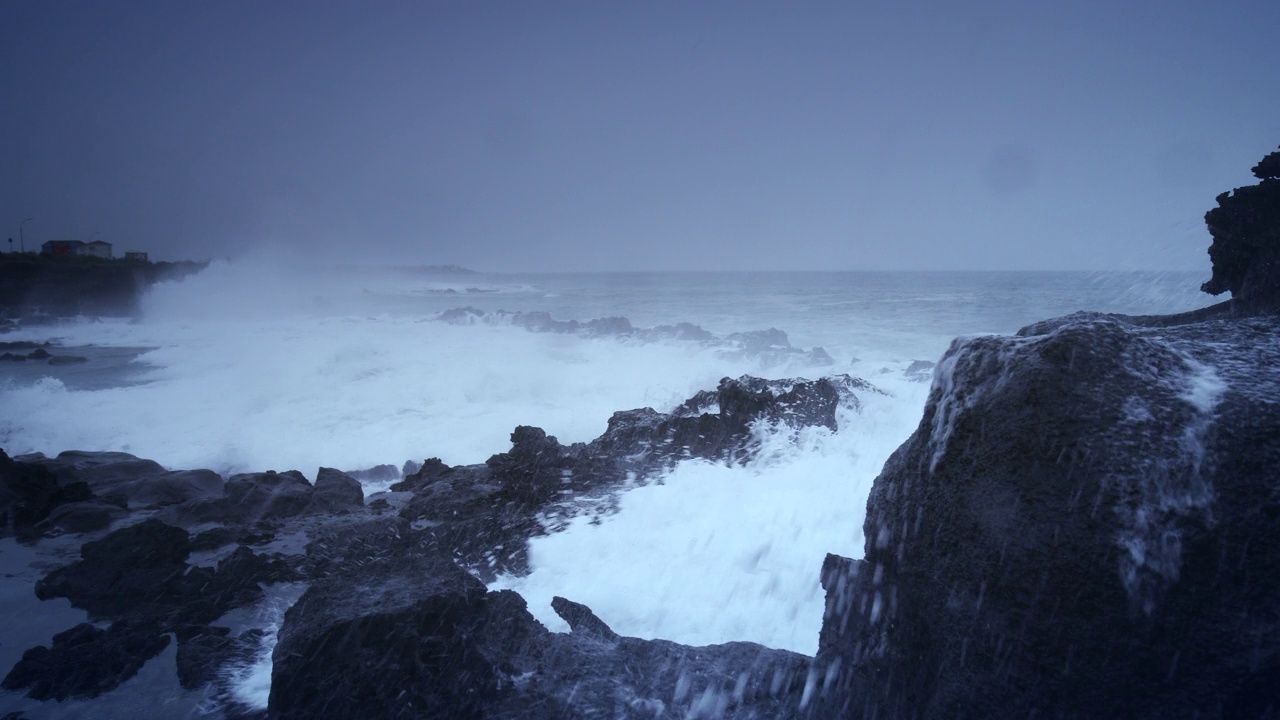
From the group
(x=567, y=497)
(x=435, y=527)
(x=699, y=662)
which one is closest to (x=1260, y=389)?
(x=699, y=662)

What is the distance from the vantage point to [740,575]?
4504mm

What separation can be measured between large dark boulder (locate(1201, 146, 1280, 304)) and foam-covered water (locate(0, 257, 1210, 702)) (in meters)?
3.07

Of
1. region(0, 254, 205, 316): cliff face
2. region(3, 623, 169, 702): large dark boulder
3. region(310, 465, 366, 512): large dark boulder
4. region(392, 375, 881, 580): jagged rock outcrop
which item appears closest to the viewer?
region(3, 623, 169, 702): large dark boulder

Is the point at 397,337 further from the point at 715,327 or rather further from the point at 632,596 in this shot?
the point at 632,596

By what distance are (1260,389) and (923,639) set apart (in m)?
1.54

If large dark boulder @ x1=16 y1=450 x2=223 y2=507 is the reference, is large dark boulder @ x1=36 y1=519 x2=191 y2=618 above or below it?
above

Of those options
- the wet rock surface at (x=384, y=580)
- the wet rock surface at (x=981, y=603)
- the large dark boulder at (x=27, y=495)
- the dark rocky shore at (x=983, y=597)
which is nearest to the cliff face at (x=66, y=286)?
the wet rock surface at (x=384, y=580)

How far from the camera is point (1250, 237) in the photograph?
13.8 feet

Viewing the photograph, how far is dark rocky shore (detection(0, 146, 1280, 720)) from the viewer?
80.3 inches

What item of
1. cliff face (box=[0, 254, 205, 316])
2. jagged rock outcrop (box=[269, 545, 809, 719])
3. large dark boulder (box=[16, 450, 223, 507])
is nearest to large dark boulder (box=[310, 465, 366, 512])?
large dark boulder (box=[16, 450, 223, 507])

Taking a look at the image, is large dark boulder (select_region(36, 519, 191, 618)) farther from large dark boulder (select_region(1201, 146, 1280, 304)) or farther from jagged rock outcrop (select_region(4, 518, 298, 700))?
large dark boulder (select_region(1201, 146, 1280, 304))

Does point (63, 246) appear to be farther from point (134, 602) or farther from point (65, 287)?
point (134, 602)

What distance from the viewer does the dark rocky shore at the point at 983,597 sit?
2.04 m

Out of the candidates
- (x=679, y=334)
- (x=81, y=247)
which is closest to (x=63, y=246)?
(x=81, y=247)
